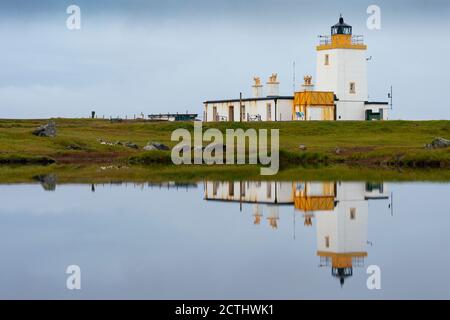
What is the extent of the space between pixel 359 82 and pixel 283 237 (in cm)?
6176

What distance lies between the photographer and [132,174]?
60.6 m

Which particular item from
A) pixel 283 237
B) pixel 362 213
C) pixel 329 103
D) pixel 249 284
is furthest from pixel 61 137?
pixel 249 284

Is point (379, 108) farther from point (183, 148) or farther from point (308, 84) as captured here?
point (183, 148)

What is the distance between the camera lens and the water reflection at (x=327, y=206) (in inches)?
1246

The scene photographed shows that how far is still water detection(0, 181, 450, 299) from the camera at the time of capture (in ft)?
87.0

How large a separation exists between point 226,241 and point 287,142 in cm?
4583

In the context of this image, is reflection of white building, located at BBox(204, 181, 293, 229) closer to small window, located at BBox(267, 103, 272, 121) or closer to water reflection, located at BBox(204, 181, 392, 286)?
water reflection, located at BBox(204, 181, 392, 286)

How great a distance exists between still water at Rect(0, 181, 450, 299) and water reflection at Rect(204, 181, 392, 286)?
65 mm

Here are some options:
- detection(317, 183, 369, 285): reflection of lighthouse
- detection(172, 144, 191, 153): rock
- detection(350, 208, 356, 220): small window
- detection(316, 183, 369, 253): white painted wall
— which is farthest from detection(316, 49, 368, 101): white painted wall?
detection(350, 208, 356, 220): small window

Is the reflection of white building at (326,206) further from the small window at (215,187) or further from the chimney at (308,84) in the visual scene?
the chimney at (308,84)

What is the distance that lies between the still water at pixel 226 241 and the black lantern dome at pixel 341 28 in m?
44.0

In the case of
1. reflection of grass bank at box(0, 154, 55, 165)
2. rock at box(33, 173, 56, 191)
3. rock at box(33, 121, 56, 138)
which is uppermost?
rock at box(33, 121, 56, 138)

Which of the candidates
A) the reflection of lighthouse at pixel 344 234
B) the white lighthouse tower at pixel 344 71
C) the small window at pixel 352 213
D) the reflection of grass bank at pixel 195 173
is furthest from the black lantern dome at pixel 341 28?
the small window at pixel 352 213

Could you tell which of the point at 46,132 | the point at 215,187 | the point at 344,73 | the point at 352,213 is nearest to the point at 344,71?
the point at 344,73
